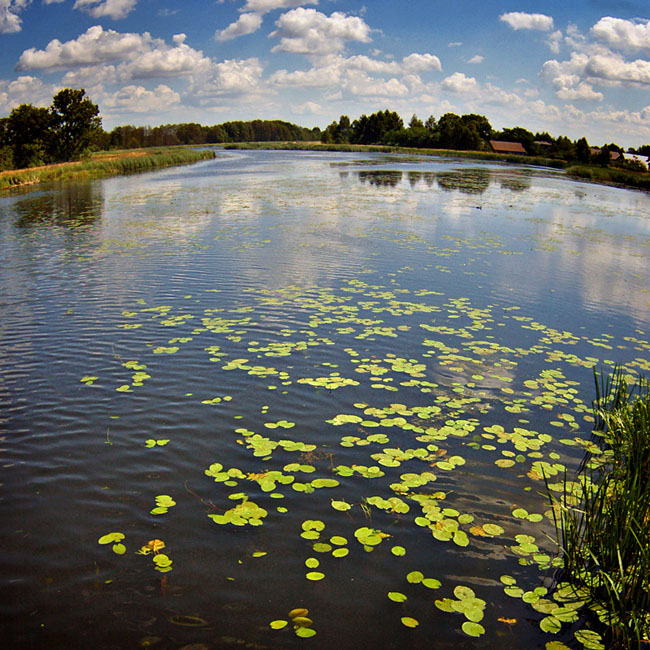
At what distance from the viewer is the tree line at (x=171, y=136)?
220 feet

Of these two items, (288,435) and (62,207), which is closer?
(288,435)

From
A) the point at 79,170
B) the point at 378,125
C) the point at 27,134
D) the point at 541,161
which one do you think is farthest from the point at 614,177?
the point at 378,125

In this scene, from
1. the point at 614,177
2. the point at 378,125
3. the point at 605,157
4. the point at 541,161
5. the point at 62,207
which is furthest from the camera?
the point at 378,125

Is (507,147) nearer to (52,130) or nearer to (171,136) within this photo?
(52,130)

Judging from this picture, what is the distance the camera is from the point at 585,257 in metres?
18.2

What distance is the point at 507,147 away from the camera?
425 ft

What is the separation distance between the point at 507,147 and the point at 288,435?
139053 mm

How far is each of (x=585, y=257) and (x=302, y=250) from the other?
389 inches

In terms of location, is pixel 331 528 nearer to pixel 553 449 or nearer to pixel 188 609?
pixel 188 609

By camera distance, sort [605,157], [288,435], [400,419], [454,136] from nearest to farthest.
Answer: [288,435], [400,419], [605,157], [454,136]

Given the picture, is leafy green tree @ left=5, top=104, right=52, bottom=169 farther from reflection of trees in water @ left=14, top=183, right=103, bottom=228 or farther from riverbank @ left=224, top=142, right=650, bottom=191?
riverbank @ left=224, top=142, right=650, bottom=191

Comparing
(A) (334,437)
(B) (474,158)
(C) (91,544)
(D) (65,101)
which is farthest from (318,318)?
(B) (474,158)

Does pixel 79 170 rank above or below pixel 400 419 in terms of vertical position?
above

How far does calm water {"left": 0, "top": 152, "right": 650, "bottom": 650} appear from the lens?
165 inches
